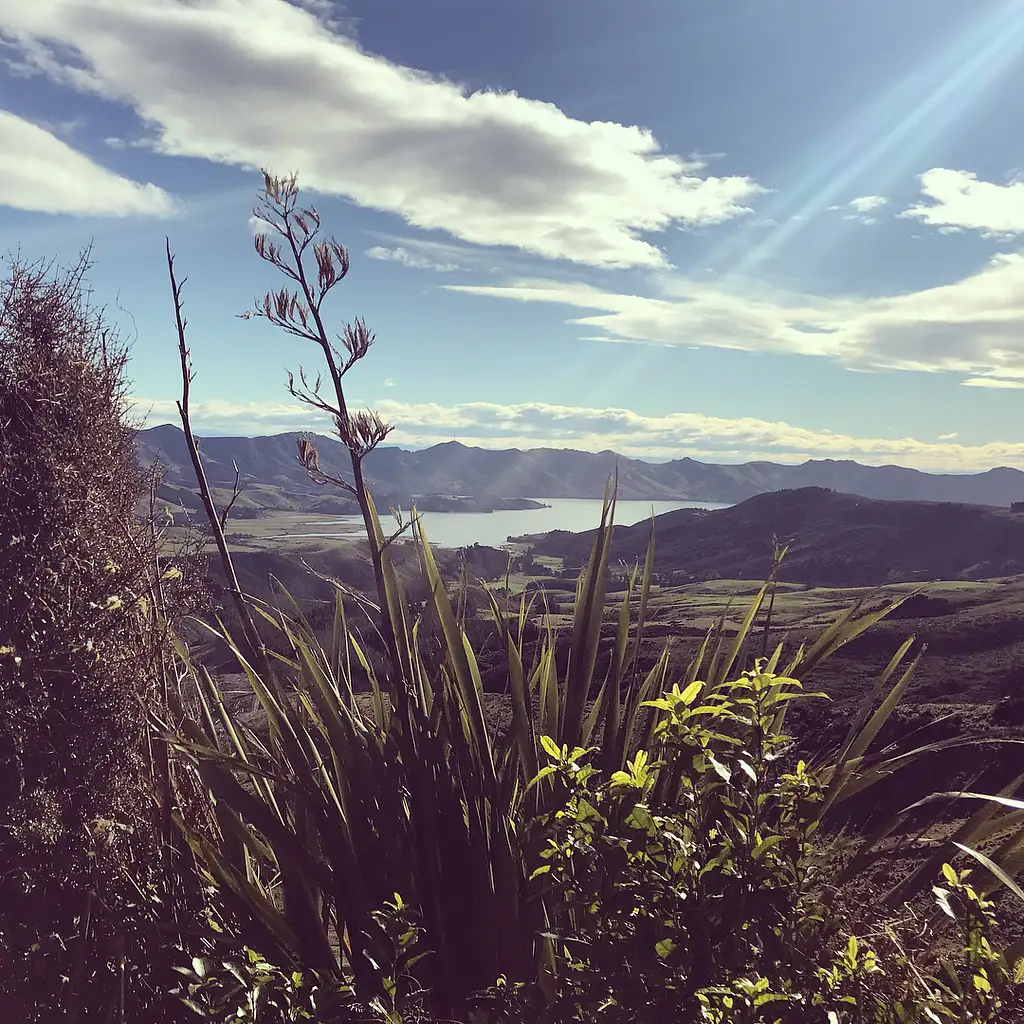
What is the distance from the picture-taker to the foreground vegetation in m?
1.09

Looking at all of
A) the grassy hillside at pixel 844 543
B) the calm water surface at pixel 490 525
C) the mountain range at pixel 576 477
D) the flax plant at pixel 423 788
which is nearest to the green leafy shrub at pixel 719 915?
the flax plant at pixel 423 788

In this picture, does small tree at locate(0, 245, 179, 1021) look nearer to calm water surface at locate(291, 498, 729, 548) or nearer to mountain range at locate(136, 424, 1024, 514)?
calm water surface at locate(291, 498, 729, 548)

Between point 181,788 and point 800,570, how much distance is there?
50.5 meters

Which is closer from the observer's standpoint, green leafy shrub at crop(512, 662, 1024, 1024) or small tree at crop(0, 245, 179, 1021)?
green leafy shrub at crop(512, 662, 1024, 1024)

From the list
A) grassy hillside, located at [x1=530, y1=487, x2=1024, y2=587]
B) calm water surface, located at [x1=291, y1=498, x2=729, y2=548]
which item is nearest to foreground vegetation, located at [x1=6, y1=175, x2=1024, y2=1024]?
calm water surface, located at [x1=291, y1=498, x2=729, y2=548]

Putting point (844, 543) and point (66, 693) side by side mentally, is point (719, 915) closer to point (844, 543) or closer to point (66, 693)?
point (66, 693)

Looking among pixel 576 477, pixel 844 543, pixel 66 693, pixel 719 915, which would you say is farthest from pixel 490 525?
pixel 576 477

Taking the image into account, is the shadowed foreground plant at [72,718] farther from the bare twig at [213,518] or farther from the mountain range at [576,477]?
the mountain range at [576,477]

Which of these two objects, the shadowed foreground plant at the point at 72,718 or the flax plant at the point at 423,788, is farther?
the shadowed foreground plant at the point at 72,718

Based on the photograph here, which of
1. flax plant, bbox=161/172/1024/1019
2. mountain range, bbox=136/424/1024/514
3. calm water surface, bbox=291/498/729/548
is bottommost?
calm water surface, bbox=291/498/729/548

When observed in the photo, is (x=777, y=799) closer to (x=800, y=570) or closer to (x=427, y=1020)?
(x=427, y=1020)

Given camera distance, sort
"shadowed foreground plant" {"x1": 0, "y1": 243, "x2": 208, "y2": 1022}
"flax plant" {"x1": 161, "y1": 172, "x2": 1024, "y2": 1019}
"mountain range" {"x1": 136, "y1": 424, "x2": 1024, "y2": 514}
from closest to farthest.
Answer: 1. "flax plant" {"x1": 161, "y1": 172, "x2": 1024, "y2": 1019}
2. "shadowed foreground plant" {"x1": 0, "y1": 243, "x2": 208, "y2": 1022}
3. "mountain range" {"x1": 136, "y1": 424, "x2": 1024, "y2": 514}

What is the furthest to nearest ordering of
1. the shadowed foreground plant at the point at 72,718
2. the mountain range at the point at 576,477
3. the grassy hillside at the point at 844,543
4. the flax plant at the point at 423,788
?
the mountain range at the point at 576,477 < the grassy hillside at the point at 844,543 < the shadowed foreground plant at the point at 72,718 < the flax plant at the point at 423,788

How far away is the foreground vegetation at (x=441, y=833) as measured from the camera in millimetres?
1091
